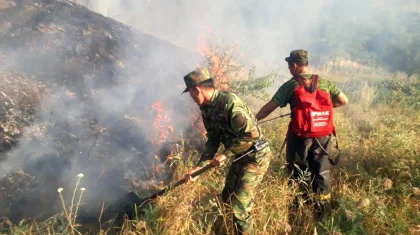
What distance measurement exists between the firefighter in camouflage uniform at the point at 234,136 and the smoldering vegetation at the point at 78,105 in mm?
1500

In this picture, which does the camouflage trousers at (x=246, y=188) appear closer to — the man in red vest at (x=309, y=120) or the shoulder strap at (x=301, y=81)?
the man in red vest at (x=309, y=120)

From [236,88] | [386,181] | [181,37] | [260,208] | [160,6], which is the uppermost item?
[160,6]

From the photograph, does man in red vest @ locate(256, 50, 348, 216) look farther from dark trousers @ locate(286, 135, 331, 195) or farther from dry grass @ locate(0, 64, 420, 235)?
dry grass @ locate(0, 64, 420, 235)

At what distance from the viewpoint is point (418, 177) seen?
3.83 m

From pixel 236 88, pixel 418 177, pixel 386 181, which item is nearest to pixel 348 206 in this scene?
pixel 386 181

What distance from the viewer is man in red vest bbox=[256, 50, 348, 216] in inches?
127

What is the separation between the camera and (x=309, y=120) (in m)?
3.22

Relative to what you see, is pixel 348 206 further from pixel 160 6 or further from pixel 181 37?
pixel 160 6

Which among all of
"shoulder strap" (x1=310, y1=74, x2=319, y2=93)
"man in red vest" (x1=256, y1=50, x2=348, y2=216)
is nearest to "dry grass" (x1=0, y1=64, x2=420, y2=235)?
"man in red vest" (x1=256, y1=50, x2=348, y2=216)

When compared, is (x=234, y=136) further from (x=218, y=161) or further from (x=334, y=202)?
(x=334, y=202)

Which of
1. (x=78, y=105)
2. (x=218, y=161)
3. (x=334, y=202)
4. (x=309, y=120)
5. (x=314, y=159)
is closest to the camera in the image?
(x=218, y=161)

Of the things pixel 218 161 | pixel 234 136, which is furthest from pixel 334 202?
pixel 218 161

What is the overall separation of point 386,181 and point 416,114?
4.20m

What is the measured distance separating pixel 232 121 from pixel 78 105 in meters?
3.16
